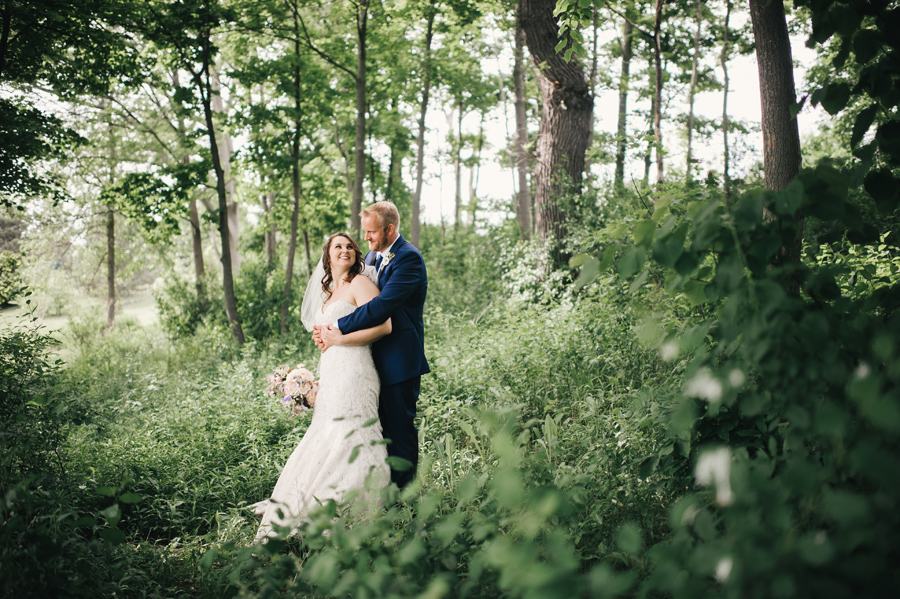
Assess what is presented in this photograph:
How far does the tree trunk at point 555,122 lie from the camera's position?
8445 millimetres

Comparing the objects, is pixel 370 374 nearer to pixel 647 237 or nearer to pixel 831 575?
pixel 647 237

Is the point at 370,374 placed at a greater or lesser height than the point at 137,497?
greater

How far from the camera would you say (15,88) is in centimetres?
767

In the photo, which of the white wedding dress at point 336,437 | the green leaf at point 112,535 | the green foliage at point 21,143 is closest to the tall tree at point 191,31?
the green foliage at point 21,143

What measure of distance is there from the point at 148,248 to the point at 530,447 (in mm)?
19765

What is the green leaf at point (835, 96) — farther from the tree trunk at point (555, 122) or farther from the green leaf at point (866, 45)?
the tree trunk at point (555, 122)

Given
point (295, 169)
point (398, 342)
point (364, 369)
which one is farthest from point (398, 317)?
point (295, 169)

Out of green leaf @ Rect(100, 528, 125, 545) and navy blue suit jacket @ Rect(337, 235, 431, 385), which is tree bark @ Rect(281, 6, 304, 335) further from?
green leaf @ Rect(100, 528, 125, 545)

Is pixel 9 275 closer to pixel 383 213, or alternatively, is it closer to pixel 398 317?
pixel 383 213

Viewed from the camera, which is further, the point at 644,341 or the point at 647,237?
the point at 644,341

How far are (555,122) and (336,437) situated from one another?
279 inches

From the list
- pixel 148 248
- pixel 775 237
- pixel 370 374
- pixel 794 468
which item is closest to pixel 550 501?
pixel 794 468

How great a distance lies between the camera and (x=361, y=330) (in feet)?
12.1

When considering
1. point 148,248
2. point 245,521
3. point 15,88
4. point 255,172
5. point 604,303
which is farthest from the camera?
point 148,248
